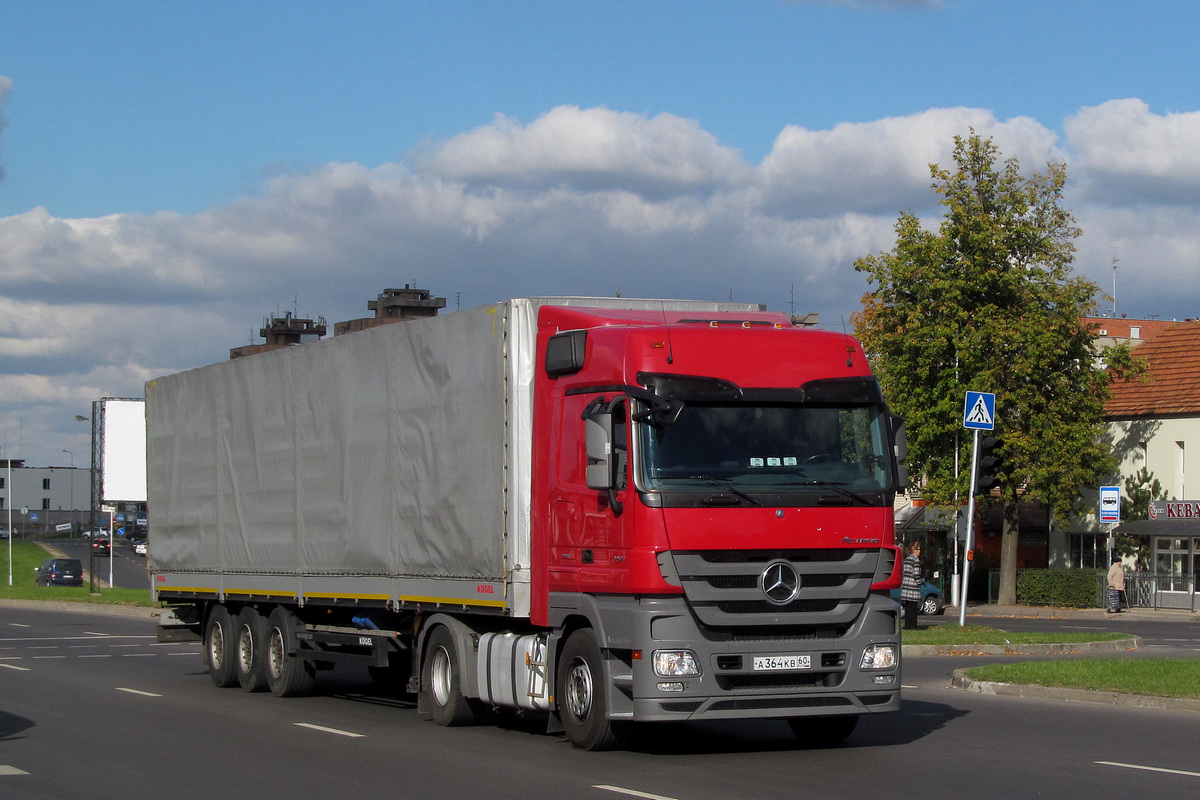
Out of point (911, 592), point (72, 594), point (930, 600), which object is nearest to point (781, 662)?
point (911, 592)

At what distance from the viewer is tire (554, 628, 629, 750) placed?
11711 millimetres

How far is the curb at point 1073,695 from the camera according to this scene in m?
15.6

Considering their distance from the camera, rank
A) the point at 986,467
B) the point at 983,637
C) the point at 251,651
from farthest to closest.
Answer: the point at 983,637 < the point at 986,467 < the point at 251,651

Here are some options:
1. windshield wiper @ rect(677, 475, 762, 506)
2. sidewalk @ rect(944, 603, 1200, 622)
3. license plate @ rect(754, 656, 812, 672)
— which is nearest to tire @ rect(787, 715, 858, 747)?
license plate @ rect(754, 656, 812, 672)

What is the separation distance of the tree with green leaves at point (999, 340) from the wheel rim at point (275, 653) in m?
30.5

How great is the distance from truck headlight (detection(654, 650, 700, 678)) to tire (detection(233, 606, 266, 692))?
325 inches

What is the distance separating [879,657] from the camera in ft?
38.8

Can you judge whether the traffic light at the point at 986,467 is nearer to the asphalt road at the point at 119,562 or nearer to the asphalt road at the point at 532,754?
the asphalt road at the point at 532,754

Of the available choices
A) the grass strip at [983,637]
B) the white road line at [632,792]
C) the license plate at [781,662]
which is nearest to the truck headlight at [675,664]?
the license plate at [781,662]

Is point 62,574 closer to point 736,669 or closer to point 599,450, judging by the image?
point 599,450

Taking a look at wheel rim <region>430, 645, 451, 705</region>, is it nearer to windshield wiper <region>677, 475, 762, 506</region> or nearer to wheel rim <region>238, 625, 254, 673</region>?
windshield wiper <region>677, 475, 762, 506</region>

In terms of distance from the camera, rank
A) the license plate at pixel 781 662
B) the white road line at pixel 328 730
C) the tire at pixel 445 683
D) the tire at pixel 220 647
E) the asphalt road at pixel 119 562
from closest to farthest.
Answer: the license plate at pixel 781 662
the white road line at pixel 328 730
the tire at pixel 445 683
the tire at pixel 220 647
the asphalt road at pixel 119 562

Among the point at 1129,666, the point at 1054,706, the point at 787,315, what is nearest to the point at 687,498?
the point at 787,315

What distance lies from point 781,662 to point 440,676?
4.12m
